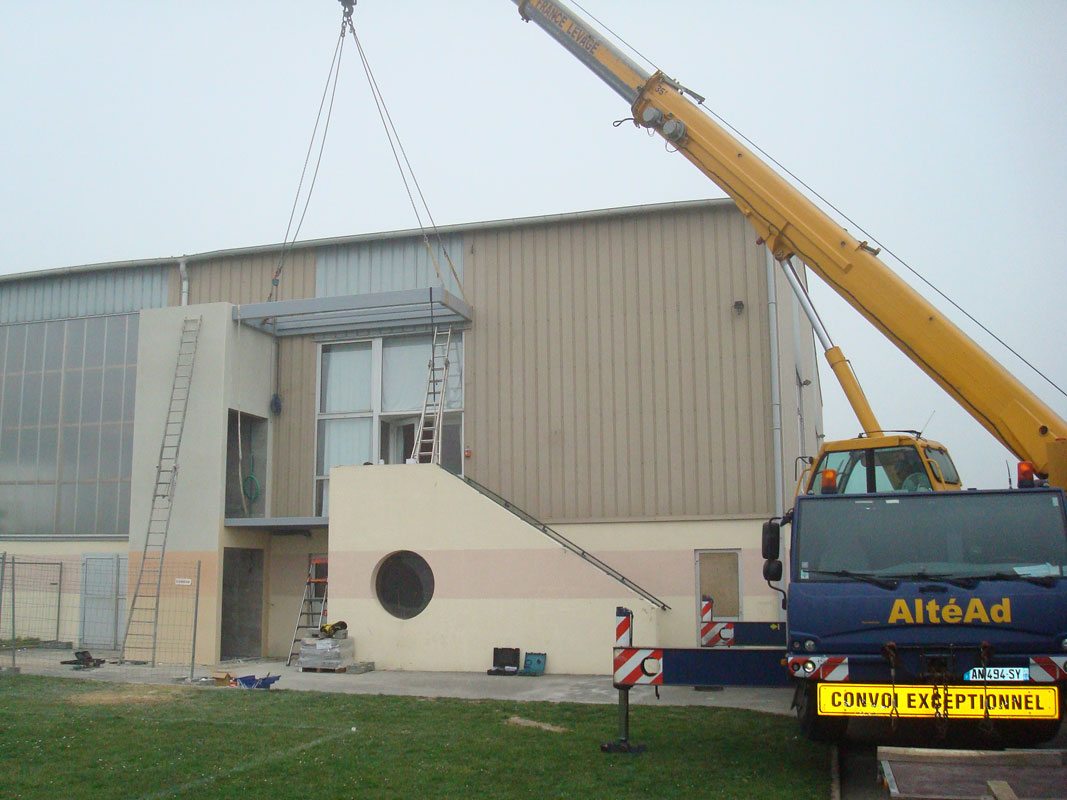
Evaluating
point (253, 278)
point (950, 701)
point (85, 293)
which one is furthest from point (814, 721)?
point (85, 293)

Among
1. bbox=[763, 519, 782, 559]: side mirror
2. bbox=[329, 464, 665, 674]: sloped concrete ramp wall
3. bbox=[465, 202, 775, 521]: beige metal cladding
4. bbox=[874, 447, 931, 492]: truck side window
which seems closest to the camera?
bbox=[763, 519, 782, 559]: side mirror

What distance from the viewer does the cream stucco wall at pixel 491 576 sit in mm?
16453

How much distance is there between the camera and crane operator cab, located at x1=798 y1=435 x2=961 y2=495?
11.1 m

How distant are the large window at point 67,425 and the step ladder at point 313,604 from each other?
473 cm

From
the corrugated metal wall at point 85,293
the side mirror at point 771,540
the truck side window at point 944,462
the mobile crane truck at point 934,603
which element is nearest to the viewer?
the mobile crane truck at point 934,603

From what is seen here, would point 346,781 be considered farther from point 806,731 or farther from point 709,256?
point 709,256

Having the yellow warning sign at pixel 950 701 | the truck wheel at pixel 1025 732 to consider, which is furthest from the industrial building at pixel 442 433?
the yellow warning sign at pixel 950 701

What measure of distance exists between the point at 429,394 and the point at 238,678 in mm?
6998

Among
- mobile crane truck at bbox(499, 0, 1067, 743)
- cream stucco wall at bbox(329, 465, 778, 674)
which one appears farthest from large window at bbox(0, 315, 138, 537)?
mobile crane truck at bbox(499, 0, 1067, 743)

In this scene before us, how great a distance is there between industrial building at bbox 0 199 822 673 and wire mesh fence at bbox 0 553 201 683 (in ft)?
0.51

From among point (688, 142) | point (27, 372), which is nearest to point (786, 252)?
point (688, 142)

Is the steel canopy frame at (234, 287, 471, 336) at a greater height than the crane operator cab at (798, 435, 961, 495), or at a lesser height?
greater

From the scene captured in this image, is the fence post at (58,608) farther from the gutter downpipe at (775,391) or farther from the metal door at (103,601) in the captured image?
the gutter downpipe at (775,391)

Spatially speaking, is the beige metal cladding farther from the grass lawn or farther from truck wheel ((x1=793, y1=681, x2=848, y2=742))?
truck wheel ((x1=793, y1=681, x2=848, y2=742))
